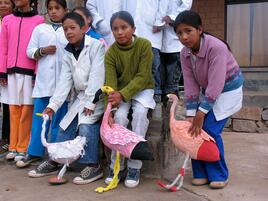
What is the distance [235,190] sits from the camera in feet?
11.9

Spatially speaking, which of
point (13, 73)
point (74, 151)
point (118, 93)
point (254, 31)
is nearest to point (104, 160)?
point (74, 151)

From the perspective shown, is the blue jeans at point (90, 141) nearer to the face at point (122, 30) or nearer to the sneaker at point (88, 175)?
the sneaker at point (88, 175)

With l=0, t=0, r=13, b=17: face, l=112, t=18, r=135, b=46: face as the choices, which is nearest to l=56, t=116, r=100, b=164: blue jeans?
l=112, t=18, r=135, b=46: face

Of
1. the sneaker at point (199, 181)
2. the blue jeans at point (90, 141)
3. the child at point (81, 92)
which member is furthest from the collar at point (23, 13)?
the sneaker at point (199, 181)

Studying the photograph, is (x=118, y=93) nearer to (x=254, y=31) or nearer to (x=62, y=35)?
(x=62, y=35)

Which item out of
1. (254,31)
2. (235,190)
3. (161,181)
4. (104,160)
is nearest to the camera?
(235,190)

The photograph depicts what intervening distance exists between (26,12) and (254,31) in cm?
477

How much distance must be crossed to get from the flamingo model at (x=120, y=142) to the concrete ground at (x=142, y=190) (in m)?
0.18

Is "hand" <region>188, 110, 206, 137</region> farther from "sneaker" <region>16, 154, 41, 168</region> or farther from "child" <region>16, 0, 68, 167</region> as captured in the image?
"sneaker" <region>16, 154, 41, 168</region>

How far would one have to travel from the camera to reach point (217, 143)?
3652 millimetres

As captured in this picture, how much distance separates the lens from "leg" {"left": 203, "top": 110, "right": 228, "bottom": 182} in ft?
11.9

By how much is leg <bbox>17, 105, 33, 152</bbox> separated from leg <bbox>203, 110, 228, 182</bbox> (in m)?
1.81

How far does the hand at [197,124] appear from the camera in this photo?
352cm

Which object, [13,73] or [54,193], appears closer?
[54,193]
